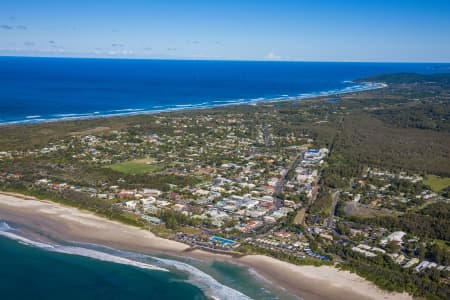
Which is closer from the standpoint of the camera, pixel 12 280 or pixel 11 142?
pixel 12 280

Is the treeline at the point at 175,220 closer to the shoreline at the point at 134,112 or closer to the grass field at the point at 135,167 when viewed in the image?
the grass field at the point at 135,167

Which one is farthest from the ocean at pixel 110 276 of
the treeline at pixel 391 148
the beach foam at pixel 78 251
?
the treeline at pixel 391 148

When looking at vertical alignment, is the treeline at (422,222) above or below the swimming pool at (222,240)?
above

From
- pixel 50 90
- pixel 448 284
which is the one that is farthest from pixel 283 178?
pixel 50 90

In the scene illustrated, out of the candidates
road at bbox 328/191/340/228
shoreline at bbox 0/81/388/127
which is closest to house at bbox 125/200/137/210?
road at bbox 328/191/340/228

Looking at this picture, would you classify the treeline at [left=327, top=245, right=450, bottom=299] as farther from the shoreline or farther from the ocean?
the shoreline

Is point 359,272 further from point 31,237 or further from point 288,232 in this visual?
point 31,237

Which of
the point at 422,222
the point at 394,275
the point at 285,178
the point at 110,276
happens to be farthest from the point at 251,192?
the point at 110,276
